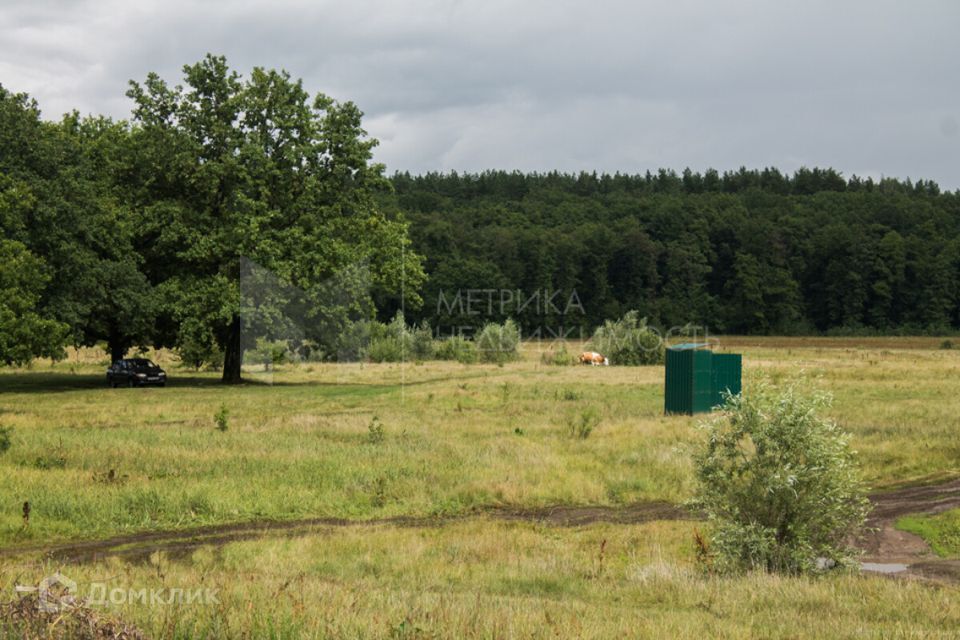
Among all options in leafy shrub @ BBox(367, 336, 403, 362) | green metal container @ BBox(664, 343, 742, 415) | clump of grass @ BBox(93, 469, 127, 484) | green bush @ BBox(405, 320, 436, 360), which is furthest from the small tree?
green bush @ BBox(405, 320, 436, 360)

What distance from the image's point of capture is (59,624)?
19.4ft

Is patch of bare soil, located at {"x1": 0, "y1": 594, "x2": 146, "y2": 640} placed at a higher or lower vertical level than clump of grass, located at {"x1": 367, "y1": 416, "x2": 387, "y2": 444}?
higher

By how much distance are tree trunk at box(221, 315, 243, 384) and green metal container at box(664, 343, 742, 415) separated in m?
23.8

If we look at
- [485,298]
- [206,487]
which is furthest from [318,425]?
[485,298]

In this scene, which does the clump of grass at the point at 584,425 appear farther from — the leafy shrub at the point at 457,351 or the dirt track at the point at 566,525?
the leafy shrub at the point at 457,351

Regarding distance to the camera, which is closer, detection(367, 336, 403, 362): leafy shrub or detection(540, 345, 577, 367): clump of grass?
detection(540, 345, 577, 367): clump of grass

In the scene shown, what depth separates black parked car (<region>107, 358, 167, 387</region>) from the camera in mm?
47031

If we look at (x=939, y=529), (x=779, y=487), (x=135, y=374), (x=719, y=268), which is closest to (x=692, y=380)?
(x=939, y=529)

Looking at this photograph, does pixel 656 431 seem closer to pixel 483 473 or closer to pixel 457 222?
pixel 483 473

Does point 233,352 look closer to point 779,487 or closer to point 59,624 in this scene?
point 779,487

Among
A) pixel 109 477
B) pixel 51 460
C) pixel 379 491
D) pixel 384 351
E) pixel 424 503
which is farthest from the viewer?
pixel 384 351

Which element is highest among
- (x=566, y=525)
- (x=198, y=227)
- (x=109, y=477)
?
(x=198, y=227)

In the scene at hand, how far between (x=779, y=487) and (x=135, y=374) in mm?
40493

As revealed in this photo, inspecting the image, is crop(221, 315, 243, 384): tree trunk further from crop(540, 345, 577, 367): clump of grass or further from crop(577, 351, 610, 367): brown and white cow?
crop(577, 351, 610, 367): brown and white cow
